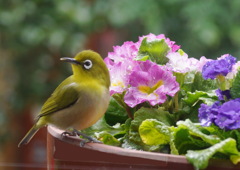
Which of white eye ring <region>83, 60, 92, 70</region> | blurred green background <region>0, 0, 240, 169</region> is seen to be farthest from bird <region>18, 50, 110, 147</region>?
blurred green background <region>0, 0, 240, 169</region>

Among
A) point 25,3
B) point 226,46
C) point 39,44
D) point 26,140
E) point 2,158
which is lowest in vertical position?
point 2,158

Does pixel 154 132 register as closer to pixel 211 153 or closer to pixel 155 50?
pixel 211 153

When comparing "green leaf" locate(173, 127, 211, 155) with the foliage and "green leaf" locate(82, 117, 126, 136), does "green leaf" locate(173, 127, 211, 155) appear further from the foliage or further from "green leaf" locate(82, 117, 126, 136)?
"green leaf" locate(82, 117, 126, 136)

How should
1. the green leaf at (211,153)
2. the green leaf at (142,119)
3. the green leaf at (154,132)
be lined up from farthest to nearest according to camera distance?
the green leaf at (142,119), the green leaf at (154,132), the green leaf at (211,153)

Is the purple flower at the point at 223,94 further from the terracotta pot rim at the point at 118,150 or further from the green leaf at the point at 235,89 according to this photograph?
the terracotta pot rim at the point at 118,150

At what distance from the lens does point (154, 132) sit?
1285 mm

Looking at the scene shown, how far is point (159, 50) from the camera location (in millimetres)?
1564

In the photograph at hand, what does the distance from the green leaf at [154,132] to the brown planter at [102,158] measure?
117mm

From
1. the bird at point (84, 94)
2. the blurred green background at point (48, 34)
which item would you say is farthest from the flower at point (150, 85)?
the blurred green background at point (48, 34)

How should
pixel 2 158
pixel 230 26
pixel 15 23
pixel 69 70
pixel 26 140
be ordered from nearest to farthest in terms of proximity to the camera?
pixel 26 140 < pixel 15 23 < pixel 69 70 < pixel 2 158 < pixel 230 26

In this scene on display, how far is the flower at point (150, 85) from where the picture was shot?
138 cm

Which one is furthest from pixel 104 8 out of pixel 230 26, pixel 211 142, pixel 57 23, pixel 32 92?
pixel 211 142

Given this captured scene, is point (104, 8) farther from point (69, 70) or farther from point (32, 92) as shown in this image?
point (32, 92)

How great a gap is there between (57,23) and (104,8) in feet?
2.18
